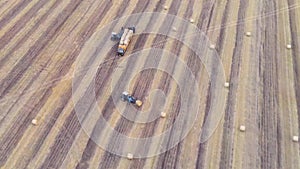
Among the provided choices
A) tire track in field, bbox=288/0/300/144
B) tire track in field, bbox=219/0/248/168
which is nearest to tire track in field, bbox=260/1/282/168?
tire track in field, bbox=288/0/300/144

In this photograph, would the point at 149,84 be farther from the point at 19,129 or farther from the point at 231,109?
the point at 19,129

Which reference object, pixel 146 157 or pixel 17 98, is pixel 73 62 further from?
pixel 146 157

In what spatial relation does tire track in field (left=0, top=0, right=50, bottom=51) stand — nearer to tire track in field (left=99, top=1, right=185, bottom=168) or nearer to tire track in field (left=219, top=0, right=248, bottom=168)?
tire track in field (left=99, top=1, right=185, bottom=168)

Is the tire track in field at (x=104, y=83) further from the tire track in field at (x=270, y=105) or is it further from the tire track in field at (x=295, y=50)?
the tire track in field at (x=295, y=50)

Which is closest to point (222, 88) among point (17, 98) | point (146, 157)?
point (146, 157)

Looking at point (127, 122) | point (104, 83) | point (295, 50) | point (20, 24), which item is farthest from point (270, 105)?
point (20, 24)
